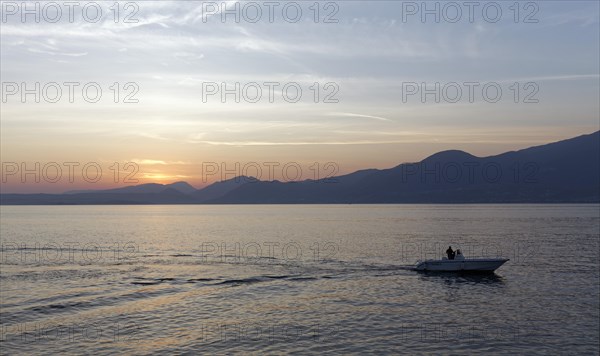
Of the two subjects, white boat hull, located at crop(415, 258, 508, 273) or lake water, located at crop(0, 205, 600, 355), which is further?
white boat hull, located at crop(415, 258, 508, 273)

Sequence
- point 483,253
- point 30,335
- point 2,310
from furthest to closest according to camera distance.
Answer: point 483,253
point 2,310
point 30,335

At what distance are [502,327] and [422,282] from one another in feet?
75.0

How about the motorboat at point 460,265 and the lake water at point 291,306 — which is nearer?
the lake water at point 291,306

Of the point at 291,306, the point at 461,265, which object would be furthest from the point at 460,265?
the point at 291,306

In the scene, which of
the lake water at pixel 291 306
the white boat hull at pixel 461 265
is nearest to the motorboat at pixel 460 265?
the white boat hull at pixel 461 265

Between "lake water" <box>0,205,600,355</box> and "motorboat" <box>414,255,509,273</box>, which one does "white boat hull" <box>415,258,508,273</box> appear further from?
"lake water" <box>0,205,600,355</box>

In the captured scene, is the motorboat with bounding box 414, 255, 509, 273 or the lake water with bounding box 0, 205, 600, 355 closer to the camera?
the lake water with bounding box 0, 205, 600, 355

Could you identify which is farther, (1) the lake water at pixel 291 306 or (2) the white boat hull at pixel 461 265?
(2) the white boat hull at pixel 461 265

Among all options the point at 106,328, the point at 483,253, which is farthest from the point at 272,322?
the point at 483,253

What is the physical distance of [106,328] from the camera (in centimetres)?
4259

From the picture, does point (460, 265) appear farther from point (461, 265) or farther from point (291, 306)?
point (291, 306)

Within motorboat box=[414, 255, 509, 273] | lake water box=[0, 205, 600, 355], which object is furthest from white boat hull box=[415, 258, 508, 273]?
lake water box=[0, 205, 600, 355]

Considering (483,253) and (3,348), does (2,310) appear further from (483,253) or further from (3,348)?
(483,253)

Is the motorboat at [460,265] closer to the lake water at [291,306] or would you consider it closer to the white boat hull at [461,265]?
the white boat hull at [461,265]
